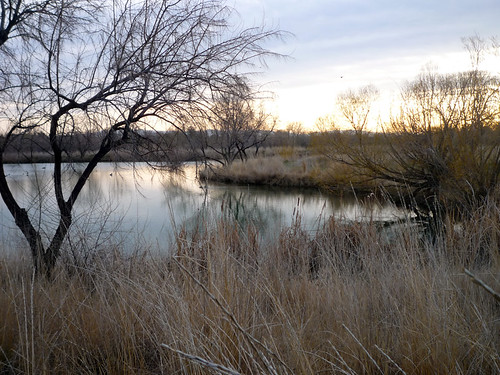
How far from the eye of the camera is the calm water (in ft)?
15.4

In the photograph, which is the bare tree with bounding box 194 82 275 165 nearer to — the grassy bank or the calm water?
the calm water

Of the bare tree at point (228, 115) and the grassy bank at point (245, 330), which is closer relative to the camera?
the grassy bank at point (245, 330)

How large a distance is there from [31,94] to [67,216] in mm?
1356

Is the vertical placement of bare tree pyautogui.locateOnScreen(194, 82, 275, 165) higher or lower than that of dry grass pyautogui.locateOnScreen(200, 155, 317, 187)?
higher

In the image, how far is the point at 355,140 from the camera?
48.4 ft

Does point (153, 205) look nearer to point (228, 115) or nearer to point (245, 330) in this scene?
point (228, 115)

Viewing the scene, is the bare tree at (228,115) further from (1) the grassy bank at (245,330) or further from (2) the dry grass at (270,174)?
(2) the dry grass at (270,174)

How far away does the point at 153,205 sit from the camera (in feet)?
38.1

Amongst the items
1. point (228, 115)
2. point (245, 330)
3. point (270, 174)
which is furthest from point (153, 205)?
point (270, 174)


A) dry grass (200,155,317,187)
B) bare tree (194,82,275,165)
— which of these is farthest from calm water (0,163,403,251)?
dry grass (200,155,317,187)

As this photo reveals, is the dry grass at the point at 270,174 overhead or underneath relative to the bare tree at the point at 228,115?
underneath

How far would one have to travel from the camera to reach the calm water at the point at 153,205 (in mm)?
4703

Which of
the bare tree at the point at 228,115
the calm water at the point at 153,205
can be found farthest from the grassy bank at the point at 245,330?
the bare tree at the point at 228,115

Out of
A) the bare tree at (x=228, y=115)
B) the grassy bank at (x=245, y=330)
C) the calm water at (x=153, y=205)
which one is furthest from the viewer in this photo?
the calm water at (x=153, y=205)
